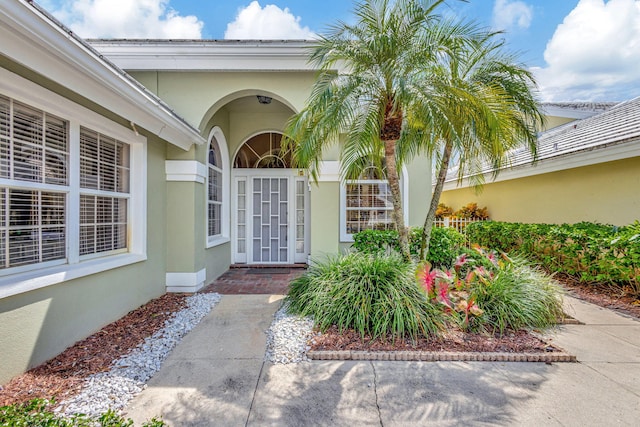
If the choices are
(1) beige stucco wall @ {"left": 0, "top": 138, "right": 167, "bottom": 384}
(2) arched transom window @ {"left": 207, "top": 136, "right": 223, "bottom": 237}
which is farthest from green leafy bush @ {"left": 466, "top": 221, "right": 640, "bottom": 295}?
(1) beige stucco wall @ {"left": 0, "top": 138, "right": 167, "bottom": 384}

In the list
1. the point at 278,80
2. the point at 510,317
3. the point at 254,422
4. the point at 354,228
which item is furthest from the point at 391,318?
the point at 278,80

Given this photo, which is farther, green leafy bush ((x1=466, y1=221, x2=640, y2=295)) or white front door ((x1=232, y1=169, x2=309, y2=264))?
white front door ((x1=232, y1=169, x2=309, y2=264))

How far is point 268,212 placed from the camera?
348 inches

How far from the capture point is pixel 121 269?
4.68 m

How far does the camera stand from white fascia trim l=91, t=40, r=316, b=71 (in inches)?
236

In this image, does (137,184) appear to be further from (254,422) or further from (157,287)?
(254,422)

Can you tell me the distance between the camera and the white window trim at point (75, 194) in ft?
10.1

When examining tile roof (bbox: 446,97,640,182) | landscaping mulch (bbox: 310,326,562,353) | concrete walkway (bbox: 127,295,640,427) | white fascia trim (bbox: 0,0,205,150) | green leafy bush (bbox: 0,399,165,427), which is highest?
tile roof (bbox: 446,97,640,182)

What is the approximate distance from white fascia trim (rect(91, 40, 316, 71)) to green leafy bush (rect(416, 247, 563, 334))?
16.5 ft

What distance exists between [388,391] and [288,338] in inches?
60.4

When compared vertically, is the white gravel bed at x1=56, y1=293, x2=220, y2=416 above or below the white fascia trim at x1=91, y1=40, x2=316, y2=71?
below

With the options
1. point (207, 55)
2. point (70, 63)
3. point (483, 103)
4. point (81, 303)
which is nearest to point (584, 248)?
point (483, 103)

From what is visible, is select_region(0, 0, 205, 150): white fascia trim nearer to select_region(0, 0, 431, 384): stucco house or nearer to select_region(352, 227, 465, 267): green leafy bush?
select_region(0, 0, 431, 384): stucco house

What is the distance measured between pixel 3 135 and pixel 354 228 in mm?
6487
